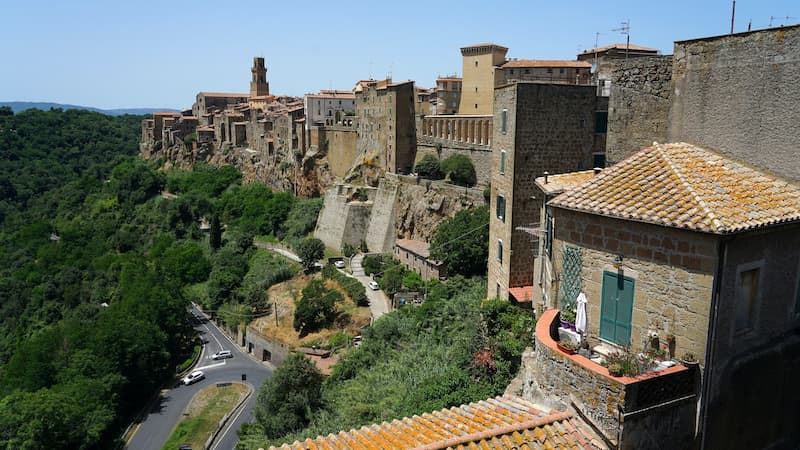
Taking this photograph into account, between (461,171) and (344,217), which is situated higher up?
(461,171)

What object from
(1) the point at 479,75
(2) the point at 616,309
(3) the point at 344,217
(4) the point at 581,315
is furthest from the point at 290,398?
(1) the point at 479,75

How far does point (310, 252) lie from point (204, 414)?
13.3m

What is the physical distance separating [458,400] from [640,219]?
28.2 feet

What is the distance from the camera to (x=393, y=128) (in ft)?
136

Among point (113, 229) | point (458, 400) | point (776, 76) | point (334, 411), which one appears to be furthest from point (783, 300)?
point (113, 229)

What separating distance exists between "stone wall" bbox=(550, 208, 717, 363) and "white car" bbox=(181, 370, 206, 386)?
31.6 m

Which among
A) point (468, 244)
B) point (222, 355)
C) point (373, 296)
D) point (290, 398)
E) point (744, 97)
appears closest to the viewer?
point (744, 97)

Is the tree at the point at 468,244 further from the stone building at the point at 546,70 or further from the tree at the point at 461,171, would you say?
the stone building at the point at 546,70

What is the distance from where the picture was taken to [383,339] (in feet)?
79.8

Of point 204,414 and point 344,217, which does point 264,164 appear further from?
point 204,414

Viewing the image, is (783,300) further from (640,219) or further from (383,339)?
(383,339)

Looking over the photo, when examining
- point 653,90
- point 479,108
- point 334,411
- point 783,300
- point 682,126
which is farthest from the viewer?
point 479,108

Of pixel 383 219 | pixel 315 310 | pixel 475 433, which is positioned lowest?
pixel 315 310

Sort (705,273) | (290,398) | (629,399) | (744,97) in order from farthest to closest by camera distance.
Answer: (290,398), (744,97), (705,273), (629,399)
